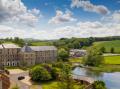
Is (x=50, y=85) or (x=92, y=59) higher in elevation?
(x=92, y=59)

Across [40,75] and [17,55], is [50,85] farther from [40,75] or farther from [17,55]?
[17,55]

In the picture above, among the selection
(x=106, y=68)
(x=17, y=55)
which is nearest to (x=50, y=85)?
(x=17, y=55)

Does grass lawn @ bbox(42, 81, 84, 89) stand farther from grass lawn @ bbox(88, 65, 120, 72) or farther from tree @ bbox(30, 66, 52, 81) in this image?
grass lawn @ bbox(88, 65, 120, 72)

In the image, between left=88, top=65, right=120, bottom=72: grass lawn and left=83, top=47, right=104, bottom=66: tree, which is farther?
left=83, top=47, right=104, bottom=66: tree

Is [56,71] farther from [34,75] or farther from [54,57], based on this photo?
[54,57]

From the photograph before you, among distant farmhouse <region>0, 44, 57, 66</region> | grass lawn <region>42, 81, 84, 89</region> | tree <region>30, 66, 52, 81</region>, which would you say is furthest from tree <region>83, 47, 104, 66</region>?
grass lawn <region>42, 81, 84, 89</region>

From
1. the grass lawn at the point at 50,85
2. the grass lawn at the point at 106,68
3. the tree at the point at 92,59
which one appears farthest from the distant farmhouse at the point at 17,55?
the grass lawn at the point at 50,85

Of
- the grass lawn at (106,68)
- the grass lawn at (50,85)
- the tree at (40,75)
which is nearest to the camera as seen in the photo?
the grass lawn at (50,85)

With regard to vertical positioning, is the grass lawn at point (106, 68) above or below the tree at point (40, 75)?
below

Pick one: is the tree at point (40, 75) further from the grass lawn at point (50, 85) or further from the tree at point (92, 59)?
the tree at point (92, 59)

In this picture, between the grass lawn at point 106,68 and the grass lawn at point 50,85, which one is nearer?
the grass lawn at point 50,85

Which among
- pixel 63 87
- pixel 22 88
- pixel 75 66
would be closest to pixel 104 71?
pixel 75 66
